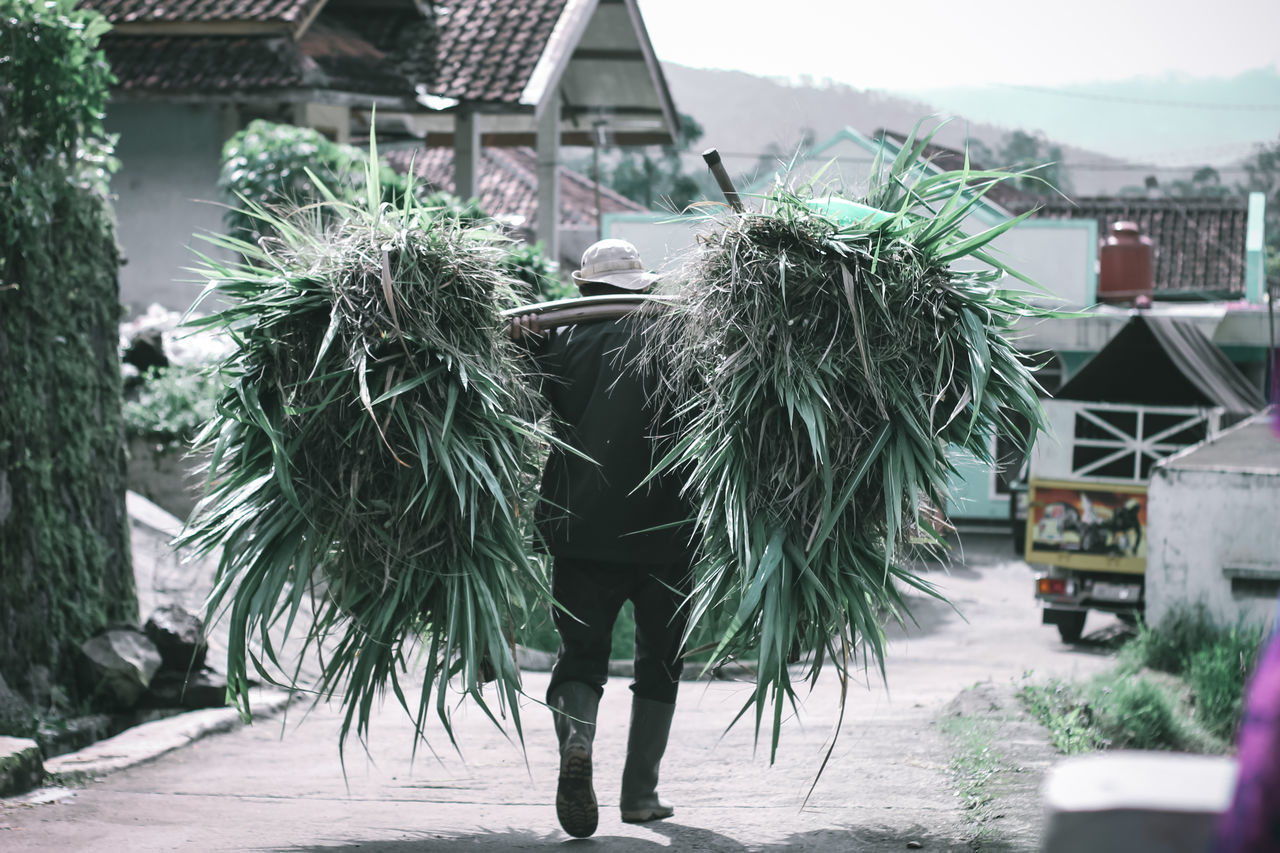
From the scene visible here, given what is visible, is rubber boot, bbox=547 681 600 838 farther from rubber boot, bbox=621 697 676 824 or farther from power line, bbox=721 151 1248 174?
power line, bbox=721 151 1248 174

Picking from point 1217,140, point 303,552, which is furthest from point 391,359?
point 1217,140

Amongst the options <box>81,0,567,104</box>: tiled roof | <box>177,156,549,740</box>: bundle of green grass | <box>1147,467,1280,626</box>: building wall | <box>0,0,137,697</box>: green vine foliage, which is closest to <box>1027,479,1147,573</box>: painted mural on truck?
<box>1147,467,1280,626</box>: building wall

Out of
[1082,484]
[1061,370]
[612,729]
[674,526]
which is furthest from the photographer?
[1061,370]

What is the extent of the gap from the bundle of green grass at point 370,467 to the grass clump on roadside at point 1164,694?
2.51 metres

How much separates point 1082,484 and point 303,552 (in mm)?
8817

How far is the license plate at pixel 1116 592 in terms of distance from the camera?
10734 mm

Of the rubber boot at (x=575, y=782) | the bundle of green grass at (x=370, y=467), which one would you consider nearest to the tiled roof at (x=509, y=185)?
the bundle of green grass at (x=370, y=467)

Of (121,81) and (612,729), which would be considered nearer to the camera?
(612,729)

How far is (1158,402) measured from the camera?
1170cm

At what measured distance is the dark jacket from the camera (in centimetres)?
405

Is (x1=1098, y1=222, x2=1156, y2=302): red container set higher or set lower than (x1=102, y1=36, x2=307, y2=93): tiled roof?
lower

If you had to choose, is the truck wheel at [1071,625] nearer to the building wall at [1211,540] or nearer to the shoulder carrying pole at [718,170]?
the building wall at [1211,540]

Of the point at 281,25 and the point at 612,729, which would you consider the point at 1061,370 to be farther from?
the point at 612,729

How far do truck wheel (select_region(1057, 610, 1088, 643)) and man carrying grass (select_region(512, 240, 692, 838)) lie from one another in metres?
7.82
